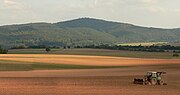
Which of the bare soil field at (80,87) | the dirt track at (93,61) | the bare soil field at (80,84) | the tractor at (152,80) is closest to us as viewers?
the bare soil field at (80,87)

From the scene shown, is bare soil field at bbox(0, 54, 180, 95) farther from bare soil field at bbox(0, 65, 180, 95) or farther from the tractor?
the tractor

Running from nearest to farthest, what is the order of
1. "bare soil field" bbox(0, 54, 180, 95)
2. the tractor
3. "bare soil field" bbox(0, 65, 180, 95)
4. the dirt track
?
"bare soil field" bbox(0, 65, 180, 95)
"bare soil field" bbox(0, 54, 180, 95)
the tractor
the dirt track

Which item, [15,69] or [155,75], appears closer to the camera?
[155,75]

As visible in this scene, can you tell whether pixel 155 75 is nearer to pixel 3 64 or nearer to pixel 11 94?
pixel 11 94

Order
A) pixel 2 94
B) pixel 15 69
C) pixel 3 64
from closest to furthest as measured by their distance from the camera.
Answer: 1. pixel 2 94
2. pixel 15 69
3. pixel 3 64

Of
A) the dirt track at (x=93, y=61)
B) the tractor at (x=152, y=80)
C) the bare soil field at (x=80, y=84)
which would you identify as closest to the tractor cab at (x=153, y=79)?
the tractor at (x=152, y=80)

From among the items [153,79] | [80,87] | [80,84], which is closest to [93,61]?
[153,79]

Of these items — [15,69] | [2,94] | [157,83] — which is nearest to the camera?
[2,94]

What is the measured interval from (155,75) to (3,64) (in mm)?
41209

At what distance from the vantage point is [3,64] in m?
82.6

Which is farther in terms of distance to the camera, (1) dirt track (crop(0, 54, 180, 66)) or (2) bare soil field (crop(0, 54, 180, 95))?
(1) dirt track (crop(0, 54, 180, 66))

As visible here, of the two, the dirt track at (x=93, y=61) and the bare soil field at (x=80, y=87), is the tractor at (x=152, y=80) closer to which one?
the bare soil field at (x=80, y=87)

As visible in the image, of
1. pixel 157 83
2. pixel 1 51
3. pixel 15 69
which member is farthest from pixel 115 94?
pixel 1 51

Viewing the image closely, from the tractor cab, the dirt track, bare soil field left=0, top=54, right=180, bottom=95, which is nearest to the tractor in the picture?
the tractor cab
